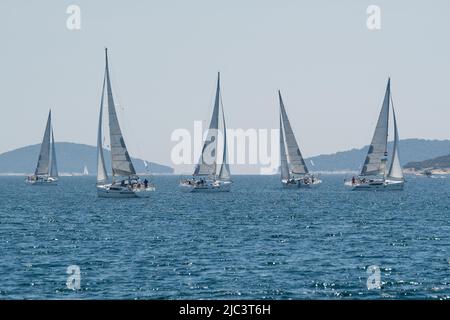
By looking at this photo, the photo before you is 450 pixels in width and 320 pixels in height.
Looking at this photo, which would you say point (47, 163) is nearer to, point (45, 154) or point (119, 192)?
point (45, 154)

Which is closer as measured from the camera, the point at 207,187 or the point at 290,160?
the point at 207,187

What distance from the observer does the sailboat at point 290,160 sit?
13225 centimetres

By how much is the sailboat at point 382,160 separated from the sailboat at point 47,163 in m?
72.1

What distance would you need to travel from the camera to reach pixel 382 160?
122 m

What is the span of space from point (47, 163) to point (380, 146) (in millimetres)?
88478

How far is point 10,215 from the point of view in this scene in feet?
259

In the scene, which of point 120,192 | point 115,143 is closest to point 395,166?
point 120,192

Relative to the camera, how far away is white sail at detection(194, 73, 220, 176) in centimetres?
11838

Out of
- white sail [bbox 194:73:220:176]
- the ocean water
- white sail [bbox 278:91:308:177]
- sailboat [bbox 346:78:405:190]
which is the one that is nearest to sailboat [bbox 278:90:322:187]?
white sail [bbox 278:91:308:177]

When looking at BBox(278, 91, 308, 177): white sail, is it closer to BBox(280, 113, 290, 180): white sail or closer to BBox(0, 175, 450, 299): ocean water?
BBox(280, 113, 290, 180): white sail

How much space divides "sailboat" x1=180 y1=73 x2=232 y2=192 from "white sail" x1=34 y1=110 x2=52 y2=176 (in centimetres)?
5503

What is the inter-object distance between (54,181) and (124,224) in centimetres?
12834
